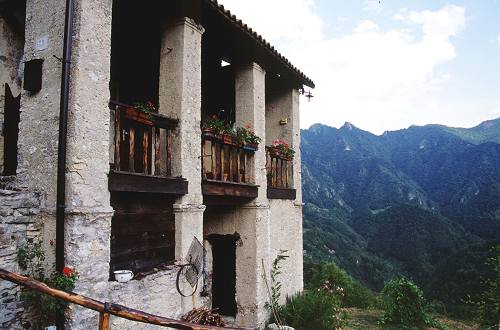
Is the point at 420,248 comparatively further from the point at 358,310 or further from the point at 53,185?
the point at 53,185

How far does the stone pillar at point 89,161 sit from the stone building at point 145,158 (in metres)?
0.01

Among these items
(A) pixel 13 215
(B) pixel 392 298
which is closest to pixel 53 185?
(A) pixel 13 215

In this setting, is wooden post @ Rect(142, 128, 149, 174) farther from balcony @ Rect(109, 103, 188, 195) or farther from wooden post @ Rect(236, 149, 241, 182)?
wooden post @ Rect(236, 149, 241, 182)

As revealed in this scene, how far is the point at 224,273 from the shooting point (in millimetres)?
8594

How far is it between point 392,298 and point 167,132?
32.2 ft

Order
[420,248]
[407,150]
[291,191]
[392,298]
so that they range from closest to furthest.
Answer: [291,191]
[392,298]
[420,248]
[407,150]

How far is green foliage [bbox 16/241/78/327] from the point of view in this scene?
401 cm

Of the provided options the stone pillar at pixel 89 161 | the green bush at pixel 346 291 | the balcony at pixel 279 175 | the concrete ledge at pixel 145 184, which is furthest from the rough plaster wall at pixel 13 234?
the green bush at pixel 346 291

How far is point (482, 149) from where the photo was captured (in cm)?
9162

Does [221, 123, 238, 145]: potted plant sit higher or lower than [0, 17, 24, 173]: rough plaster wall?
lower

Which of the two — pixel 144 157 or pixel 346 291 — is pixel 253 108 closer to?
pixel 144 157

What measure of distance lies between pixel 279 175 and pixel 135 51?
4.75 meters

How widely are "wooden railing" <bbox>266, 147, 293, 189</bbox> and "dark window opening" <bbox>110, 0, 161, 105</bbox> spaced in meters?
3.12

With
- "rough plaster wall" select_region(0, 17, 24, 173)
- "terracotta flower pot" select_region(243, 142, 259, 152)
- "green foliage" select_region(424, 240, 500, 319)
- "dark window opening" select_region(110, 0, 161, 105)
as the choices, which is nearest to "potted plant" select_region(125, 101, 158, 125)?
"dark window opening" select_region(110, 0, 161, 105)
